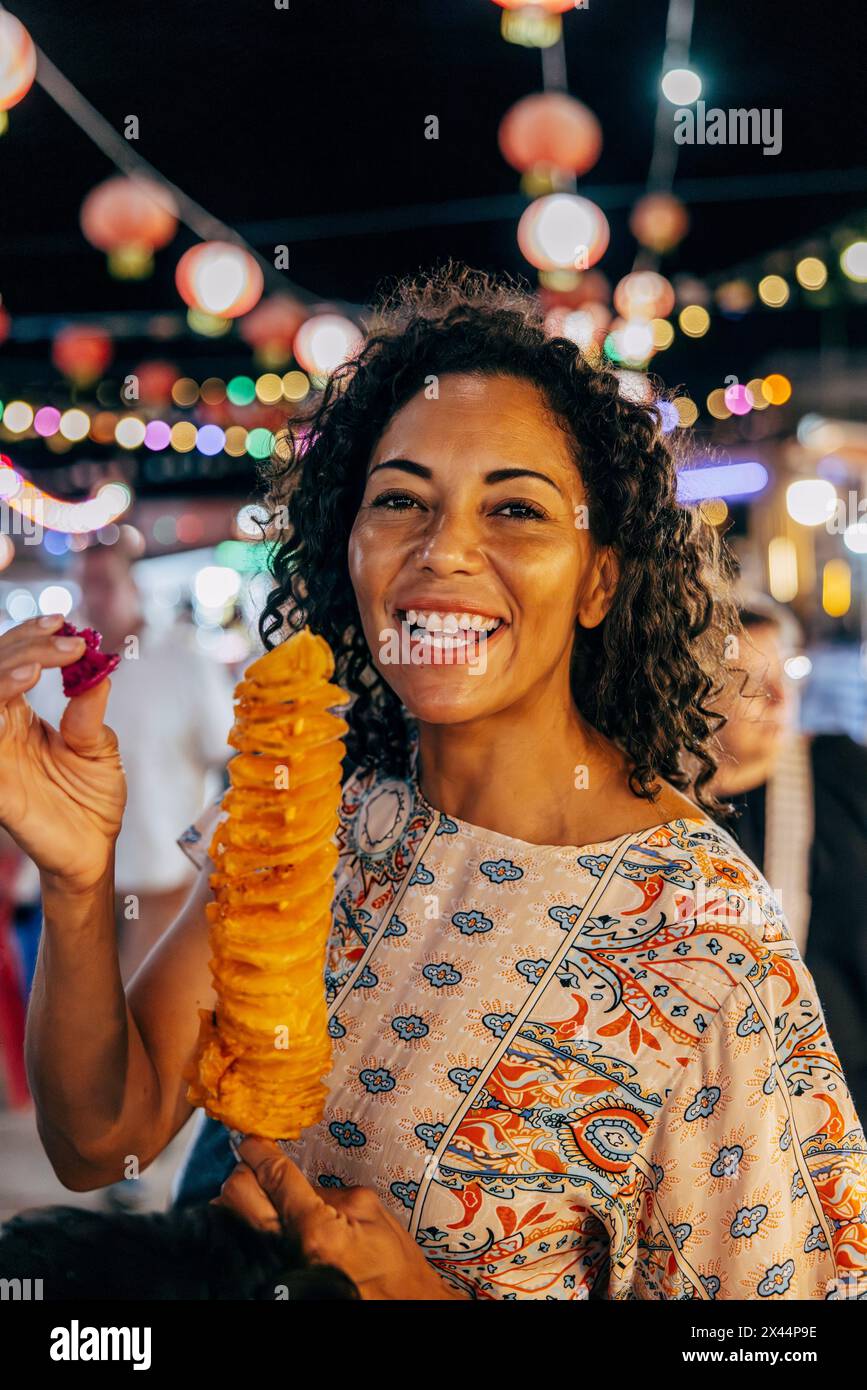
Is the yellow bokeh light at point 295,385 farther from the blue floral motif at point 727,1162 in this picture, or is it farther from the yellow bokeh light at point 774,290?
the blue floral motif at point 727,1162

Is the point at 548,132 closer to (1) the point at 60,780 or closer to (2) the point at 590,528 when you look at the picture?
(2) the point at 590,528

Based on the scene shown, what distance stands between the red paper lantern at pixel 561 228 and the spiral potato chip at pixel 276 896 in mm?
5361

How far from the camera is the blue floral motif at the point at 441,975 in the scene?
1669 mm

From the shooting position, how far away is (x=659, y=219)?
26.4 ft

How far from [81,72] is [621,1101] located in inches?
218

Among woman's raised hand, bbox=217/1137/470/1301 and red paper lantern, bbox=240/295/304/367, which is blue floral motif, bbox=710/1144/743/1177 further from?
red paper lantern, bbox=240/295/304/367

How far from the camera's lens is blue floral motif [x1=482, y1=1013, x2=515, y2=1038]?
5.24ft

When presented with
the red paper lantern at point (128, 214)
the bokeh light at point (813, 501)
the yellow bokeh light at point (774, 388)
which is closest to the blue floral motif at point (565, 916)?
the red paper lantern at point (128, 214)

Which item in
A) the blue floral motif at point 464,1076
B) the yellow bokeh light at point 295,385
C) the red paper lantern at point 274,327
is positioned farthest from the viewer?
the yellow bokeh light at point 295,385

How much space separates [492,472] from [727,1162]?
0.96 metres

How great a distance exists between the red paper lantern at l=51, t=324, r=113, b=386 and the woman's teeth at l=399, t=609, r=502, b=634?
10261mm

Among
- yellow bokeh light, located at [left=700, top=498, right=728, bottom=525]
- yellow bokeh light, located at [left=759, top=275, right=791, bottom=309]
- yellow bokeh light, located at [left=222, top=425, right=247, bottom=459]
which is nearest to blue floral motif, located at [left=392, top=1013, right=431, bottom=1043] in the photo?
yellow bokeh light, located at [left=700, top=498, right=728, bottom=525]

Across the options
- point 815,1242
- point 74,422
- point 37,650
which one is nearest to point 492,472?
point 37,650

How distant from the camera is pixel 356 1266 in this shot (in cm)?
137
